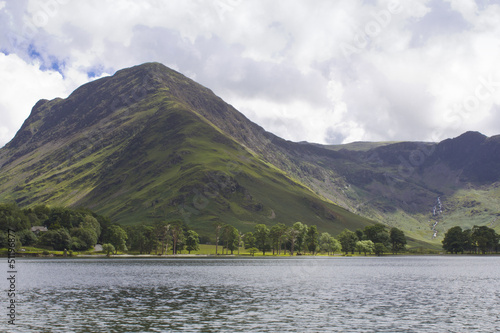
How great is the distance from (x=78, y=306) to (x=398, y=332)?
151 ft

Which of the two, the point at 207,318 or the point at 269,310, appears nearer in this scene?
the point at 207,318

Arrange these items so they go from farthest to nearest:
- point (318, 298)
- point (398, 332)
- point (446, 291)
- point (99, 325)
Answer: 1. point (446, 291)
2. point (318, 298)
3. point (99, 325)
4. point (398, 332)

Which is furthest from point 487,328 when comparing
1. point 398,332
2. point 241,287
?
point 241,287

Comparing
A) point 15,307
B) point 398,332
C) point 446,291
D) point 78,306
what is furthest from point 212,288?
point 398,332

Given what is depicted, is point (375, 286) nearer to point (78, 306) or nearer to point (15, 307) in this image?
point (78, 306)

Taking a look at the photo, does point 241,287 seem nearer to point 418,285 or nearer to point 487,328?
point 418,285

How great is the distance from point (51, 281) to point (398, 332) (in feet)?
287

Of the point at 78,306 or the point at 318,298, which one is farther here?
the point at 318,298

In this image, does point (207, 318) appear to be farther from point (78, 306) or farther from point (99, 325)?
point (78, 306)

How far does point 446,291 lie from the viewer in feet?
288

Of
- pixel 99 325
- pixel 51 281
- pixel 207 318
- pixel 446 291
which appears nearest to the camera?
pixel 99 325

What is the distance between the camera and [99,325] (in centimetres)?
5281

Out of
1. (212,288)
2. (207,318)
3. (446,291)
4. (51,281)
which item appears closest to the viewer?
(207,318)

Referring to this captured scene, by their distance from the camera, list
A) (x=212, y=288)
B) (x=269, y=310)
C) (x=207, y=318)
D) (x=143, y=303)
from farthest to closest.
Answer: (x=212, y=288) < (x=143, y=303) < (x=269, y=310) < (x=207, y=318)
